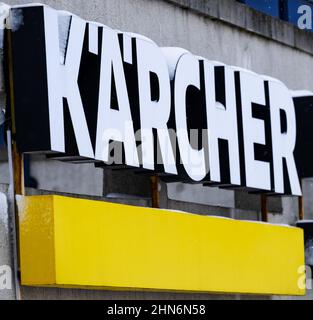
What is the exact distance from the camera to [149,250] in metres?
12.4

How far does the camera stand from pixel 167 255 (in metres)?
12.6

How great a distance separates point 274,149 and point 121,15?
2.42m

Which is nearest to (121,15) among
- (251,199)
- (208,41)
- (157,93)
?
(157,93)

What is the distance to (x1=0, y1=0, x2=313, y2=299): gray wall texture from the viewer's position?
12859 mm

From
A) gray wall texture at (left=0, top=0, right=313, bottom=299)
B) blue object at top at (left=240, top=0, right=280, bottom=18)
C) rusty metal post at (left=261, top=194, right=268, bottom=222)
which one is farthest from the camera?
blue object at top at (left=240, top=0, right=280, bottom=18)

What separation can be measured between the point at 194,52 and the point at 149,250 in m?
2.83

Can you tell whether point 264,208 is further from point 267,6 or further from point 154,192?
point 267,6

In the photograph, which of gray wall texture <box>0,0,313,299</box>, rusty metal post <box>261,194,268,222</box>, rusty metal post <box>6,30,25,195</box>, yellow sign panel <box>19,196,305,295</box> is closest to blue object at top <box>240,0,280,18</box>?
gray wall texture <box>0,0,313,299</box>

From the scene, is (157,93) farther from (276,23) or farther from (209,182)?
(276,23)

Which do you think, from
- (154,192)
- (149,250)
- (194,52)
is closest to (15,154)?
(149,250)

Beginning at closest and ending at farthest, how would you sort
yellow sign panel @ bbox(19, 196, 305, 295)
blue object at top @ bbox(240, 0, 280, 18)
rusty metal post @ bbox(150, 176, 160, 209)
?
1. yellow sign panel @ bbox(19, 196, 305, 295)
2. rusty metal post @ bbox(150, 176, 160, 209)
3. blue object at top @ bbox(240, 0, 280, 18)

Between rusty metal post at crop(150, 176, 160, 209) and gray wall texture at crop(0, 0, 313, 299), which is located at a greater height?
gray wall texture at crop(0, 0, 313, 299)

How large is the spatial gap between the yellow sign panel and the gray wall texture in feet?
0.98

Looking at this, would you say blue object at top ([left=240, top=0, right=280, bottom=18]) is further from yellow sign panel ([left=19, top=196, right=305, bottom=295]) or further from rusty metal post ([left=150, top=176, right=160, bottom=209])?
rusty metal post ([left=150, top=176, right=160, bottom=209])
